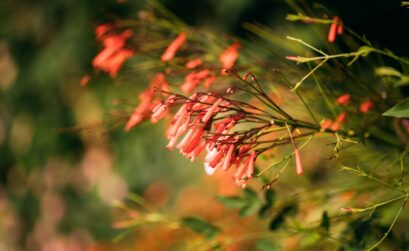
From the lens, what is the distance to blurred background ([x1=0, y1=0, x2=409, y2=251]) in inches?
160

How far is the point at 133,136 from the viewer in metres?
4.27

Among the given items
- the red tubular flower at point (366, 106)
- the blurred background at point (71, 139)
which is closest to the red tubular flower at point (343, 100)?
the red tubular flower at point (366, 106)

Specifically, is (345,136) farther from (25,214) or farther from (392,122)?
(25,214)

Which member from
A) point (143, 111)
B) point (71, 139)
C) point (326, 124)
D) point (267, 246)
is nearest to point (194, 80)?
point (143, 111)

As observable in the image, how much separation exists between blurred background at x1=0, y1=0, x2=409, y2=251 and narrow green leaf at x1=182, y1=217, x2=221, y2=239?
204 cm

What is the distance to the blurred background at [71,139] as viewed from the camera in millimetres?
4070

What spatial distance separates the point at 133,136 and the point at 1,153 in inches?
56.7

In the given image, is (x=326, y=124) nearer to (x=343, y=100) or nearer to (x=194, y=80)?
(x=343, y=100)

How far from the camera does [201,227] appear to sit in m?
1.32

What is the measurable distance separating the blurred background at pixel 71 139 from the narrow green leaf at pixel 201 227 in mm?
2039

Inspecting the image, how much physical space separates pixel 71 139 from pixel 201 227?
11.5ft

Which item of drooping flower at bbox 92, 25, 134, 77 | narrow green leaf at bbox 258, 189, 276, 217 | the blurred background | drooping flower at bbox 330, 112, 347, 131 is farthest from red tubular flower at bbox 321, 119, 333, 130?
the blurred background

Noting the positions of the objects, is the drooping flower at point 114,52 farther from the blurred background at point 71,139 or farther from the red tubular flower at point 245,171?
the blurred background at point 71,139

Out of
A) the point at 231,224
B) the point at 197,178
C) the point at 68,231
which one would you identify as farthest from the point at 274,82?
the point at 68,231
